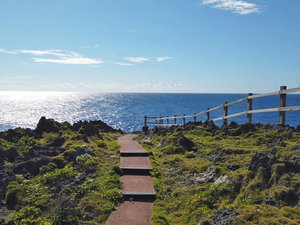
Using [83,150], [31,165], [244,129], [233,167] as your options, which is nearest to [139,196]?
[233,167]

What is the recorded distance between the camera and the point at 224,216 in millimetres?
4961

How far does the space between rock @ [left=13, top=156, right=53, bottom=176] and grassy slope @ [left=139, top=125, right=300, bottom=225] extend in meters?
4.16

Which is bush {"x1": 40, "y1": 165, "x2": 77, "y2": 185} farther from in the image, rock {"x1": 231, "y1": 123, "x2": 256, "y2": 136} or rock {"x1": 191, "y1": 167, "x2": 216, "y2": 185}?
rock {"x1": 231, "y1": 123, "x2": 256, "y2": 136}

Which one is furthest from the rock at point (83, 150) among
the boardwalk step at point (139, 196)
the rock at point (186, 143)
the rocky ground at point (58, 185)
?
the rock at point (186, 143)

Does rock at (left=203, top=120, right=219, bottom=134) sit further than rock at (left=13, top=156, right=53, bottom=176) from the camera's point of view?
Yes

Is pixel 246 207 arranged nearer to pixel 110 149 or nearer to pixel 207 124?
pixel 110 149

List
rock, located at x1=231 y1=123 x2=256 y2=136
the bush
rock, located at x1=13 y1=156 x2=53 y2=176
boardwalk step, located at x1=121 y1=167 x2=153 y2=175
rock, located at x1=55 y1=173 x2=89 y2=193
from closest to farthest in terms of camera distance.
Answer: rock, located at x1=55 y1=173 x2=89 y2=193
the bush
rock, located at x1=13 y1=156 x2=53 y2=176
boardwalk step, located at x1=121 y1=167 x2=153 y2=175
rock, located at x1=231 y1=123 x2=256 y2=136

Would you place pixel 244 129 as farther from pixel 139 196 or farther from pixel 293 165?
pixel 139 196

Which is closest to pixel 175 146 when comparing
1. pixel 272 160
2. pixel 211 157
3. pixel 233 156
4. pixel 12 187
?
A: pixel 211 157

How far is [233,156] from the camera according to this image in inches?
340

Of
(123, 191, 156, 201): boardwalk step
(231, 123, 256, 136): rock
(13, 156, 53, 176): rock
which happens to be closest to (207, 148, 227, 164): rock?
(123, 191, 156, 201): boardwalk step

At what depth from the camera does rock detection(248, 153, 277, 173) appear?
6004 mm

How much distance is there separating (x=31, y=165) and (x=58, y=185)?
209 cm

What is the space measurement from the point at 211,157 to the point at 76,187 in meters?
5.02
